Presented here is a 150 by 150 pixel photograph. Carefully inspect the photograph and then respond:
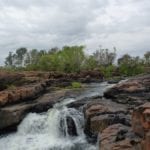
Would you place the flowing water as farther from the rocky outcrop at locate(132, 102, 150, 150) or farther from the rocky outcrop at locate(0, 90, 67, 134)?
the rocky outcrop at locate(132, 102, 150, 150)

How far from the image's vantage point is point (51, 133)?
2333 cm

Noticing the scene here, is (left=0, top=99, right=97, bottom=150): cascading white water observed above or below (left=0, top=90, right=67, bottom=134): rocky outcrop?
below

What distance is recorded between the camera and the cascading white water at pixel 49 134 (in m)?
21.1

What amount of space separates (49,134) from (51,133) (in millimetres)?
148

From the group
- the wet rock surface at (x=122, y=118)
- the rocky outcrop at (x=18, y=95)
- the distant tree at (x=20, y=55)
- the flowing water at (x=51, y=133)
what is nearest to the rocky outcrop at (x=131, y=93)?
the wet rock surface at (x=122, y=118)

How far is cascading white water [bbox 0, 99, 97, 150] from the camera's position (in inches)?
831

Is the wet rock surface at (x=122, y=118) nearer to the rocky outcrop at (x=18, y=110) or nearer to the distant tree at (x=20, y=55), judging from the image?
the rocky outcrop at (x=18, y=110)

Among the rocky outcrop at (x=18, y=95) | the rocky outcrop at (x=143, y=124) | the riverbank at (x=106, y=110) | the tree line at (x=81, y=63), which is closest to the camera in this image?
the rocky outcrop at (x=143, y=124)

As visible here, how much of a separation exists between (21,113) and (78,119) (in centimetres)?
458

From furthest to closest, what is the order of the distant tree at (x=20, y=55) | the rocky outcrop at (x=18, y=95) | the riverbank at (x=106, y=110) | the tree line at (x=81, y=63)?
the distant tree at (x=20, y=55)
the tree line at (x=81, y=63)
the rocky outcrop at (x=18, y=95)
the riverbank at (x=106, y=110)

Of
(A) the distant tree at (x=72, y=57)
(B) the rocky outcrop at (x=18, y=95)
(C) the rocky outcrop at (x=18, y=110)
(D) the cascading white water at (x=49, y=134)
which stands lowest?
(D) the cascading white water at (x=49, y=134)

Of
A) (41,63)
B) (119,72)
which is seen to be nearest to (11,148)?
(119,72)

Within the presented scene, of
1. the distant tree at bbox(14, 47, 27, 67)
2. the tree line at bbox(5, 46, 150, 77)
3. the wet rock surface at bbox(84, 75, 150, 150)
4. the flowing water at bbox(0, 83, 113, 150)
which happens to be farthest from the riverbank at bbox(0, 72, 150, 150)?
the distant tree at bbox(14, 47, 27, 67)

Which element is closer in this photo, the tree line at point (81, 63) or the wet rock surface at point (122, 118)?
the wet rock surface at point (122, 118)
